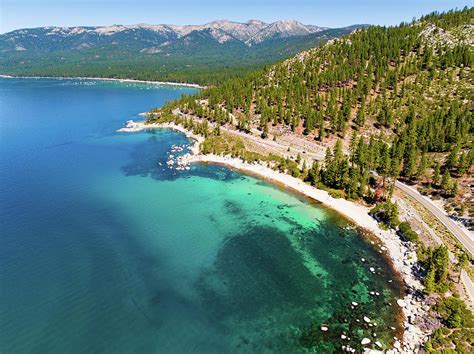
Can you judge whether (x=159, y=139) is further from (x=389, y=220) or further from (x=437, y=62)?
(x=437, y=62)

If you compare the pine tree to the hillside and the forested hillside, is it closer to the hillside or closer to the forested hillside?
the forested hillside

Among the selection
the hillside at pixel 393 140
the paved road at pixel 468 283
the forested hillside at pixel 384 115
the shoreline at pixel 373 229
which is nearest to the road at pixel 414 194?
the hillside at pixel 393 140

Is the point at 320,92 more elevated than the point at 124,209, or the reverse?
the point at 320,92

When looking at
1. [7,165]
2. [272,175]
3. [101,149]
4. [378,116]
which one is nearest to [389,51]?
[378,116]

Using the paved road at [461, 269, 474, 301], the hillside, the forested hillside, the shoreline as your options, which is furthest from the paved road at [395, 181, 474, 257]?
the shoreline

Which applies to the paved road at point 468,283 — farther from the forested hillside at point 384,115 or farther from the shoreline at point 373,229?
the forested hillside at point 384,115

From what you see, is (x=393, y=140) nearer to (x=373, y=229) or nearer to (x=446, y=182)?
(x=446, y=182)
